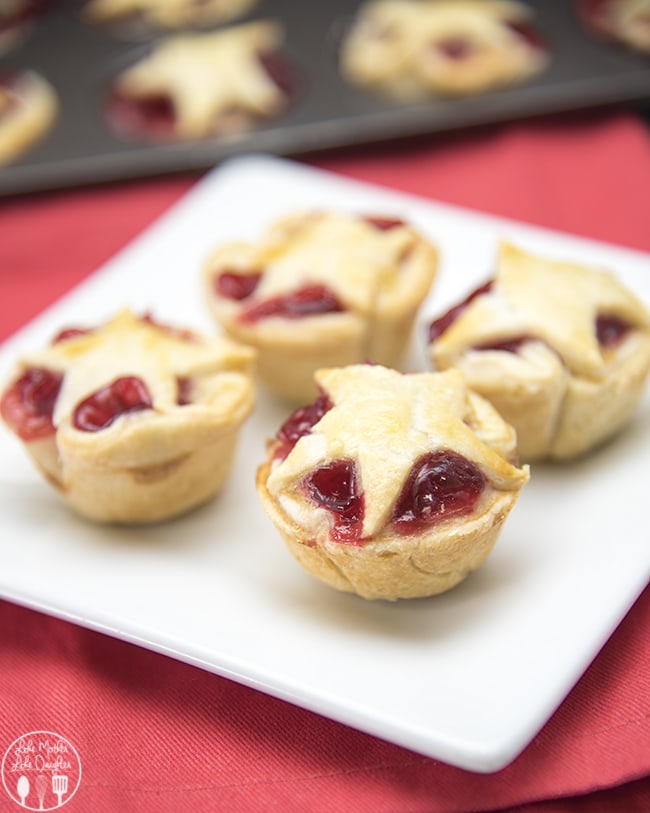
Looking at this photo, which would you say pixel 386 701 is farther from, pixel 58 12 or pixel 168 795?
pixel 58 12

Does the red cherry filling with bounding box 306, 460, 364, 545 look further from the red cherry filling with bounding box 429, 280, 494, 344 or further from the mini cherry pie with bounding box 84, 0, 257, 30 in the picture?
the mini cherry pie with bounding box 84, 0, 257, 30

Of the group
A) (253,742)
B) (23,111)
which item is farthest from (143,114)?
(253,742)

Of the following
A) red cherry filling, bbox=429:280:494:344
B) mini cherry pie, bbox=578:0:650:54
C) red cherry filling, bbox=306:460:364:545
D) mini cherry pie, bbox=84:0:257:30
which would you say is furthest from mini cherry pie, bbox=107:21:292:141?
red cherry filling, bbox=306:460:364:545

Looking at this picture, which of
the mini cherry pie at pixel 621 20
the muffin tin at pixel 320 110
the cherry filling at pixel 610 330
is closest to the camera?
the cherry filling at pixel 610 330

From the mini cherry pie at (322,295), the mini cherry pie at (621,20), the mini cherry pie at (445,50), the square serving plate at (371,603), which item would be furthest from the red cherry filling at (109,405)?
the mini cherry pie at (621,20)

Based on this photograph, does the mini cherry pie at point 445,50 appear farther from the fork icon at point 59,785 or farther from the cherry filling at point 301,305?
the fork icon at point 59,785
